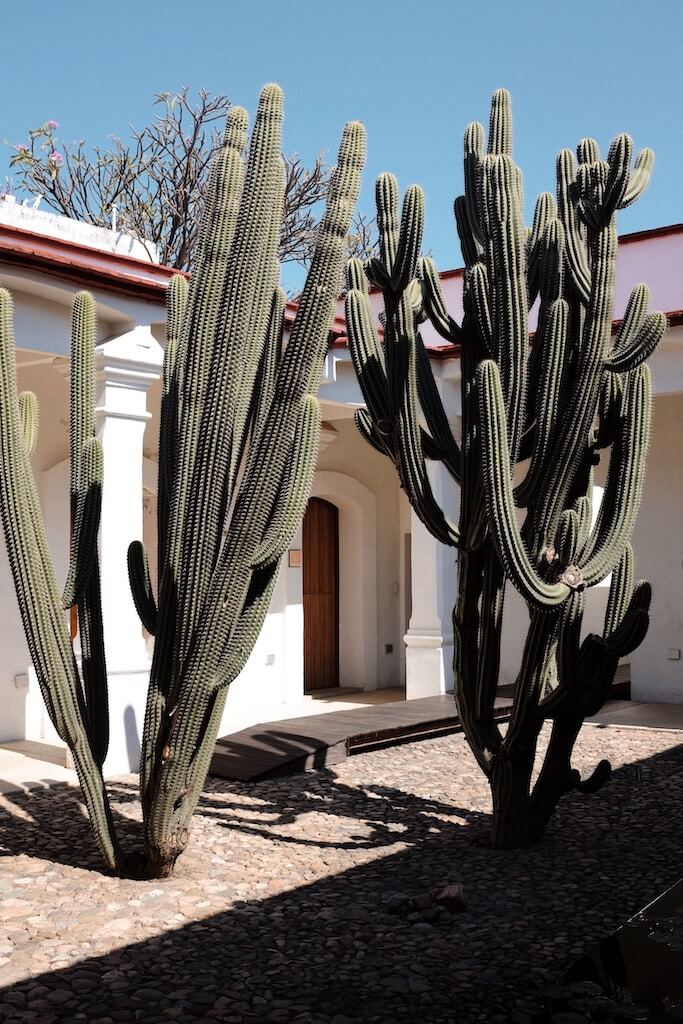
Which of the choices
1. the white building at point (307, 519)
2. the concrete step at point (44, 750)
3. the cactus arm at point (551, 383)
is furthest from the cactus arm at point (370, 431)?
the concrete step at point (44, 750)

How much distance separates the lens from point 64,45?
2469 centimetres

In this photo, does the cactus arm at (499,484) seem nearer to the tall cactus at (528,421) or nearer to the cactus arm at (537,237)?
the tall cactus at (528,421)

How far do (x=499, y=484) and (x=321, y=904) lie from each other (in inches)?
92.1

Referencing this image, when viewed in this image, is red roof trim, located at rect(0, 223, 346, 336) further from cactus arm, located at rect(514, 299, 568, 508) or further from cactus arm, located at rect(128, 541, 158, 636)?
cactus arm, located at rect(514, 299, 568, 508)

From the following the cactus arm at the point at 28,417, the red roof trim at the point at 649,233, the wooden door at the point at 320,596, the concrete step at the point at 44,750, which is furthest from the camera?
the wooden door at the point at 320,596

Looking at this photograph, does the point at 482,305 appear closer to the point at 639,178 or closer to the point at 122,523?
the point at 639,178

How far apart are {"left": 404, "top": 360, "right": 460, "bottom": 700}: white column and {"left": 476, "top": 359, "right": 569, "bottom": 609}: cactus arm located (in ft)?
20.0

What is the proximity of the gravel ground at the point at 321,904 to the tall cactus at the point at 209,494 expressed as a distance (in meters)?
0.58

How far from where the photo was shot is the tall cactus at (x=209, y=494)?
17.3 feet

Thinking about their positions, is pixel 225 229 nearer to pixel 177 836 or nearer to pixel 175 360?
pixel 175 360

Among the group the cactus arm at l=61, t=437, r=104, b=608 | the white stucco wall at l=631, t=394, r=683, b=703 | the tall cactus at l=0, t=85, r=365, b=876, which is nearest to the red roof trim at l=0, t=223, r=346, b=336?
the tall cactus at l=0, t=85, r=365, b=876

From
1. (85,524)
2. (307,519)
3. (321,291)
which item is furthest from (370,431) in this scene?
(307,519)

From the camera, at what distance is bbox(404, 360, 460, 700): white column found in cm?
Result: 1138

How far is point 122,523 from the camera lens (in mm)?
8055
